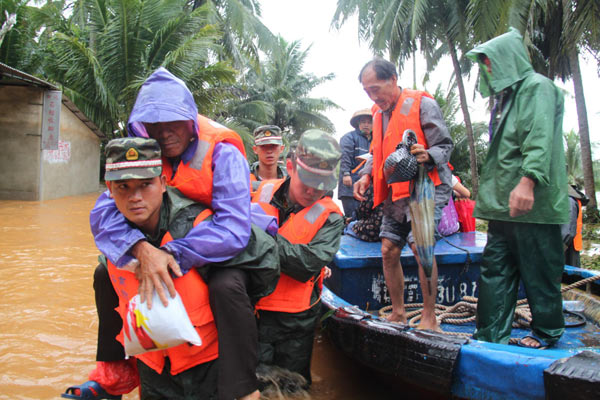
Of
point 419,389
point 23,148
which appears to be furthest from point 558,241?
point 23,148

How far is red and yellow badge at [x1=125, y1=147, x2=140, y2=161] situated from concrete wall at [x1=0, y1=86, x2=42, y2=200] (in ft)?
39.6

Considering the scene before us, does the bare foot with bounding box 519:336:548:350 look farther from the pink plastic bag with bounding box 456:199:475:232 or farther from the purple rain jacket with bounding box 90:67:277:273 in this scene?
the pink plastic bag with bounding box 456:199:475:232

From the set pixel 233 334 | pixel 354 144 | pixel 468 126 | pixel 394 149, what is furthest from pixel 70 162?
pixel 233 334

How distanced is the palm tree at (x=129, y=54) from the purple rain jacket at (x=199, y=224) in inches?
448

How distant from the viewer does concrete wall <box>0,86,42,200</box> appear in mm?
12047

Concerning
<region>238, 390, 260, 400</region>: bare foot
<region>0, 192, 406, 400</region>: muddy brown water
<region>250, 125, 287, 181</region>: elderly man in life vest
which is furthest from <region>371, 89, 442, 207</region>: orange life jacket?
<region>238, 390, 260, 400</region>: bare foot

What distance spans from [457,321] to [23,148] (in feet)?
41.0

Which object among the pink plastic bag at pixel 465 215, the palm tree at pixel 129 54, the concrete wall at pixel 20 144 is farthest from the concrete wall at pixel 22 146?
the pink plastic bag at pixel 465 215

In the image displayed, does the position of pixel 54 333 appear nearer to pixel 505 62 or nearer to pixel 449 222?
pixel 449 222

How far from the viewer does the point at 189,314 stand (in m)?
1.83

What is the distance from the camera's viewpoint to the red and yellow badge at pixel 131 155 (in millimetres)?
1756

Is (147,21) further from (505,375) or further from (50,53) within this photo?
(505,375)

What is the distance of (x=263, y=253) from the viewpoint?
1.97 meters

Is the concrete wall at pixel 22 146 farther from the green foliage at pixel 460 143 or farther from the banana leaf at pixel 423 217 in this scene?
the green foliage at pixel 460 143
